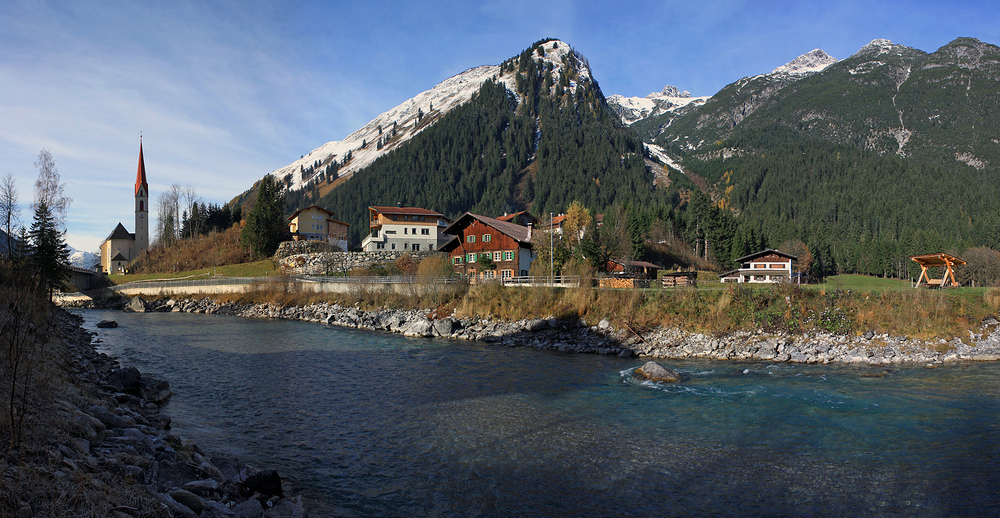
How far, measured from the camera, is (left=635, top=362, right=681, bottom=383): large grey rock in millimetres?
21156

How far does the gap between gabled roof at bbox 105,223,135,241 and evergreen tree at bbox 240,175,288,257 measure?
3463cm

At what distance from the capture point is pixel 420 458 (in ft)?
42.5

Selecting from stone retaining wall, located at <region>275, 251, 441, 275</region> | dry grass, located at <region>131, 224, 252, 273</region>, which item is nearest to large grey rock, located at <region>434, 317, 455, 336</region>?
stone retaining wall, located at <region>275, 251, 441, 275</region>

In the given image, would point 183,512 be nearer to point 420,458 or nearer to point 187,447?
point 187,447

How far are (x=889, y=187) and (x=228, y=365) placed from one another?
217828 millimetres

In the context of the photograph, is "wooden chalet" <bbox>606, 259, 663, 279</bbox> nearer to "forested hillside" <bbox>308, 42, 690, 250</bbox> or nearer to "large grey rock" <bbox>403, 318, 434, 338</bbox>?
"large grey rock" <bbox>403, 318, 434, 338</bbox>

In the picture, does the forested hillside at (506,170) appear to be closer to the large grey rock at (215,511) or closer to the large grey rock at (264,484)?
the large grey rock at (264,484)

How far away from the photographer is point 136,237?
97.0 meters

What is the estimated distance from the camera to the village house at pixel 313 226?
287 ft

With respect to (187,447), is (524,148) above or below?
above

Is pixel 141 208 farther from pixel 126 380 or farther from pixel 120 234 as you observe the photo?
pixel 126 380

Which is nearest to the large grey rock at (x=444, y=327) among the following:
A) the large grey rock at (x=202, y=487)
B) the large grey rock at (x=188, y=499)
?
the large grey rock at (x=202, y=487)

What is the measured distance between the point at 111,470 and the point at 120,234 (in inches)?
4410

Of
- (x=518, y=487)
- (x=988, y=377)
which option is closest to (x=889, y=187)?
(x=988, y=377)
